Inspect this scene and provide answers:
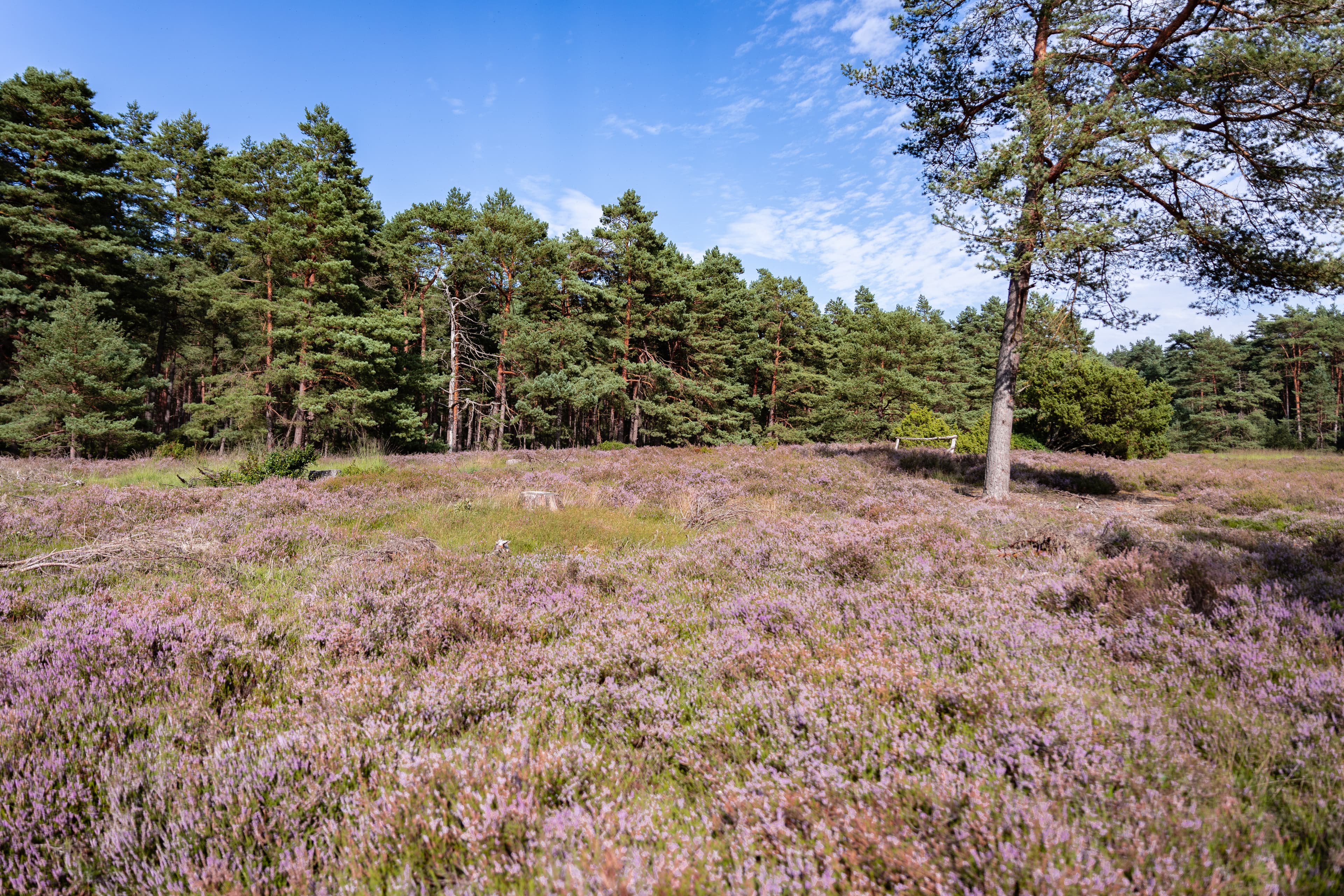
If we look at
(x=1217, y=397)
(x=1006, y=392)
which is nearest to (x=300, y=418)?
(x=1006, y=392)

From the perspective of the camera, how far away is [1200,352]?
53562mm

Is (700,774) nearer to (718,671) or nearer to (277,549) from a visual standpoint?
(718,671)

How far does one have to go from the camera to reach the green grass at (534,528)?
7.13m

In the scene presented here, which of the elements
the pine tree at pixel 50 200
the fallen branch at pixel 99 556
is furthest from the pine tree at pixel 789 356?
the pine tree at pixel 50 200

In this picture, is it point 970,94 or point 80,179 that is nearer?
point 970,94

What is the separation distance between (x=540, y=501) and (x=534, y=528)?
1.68 metres

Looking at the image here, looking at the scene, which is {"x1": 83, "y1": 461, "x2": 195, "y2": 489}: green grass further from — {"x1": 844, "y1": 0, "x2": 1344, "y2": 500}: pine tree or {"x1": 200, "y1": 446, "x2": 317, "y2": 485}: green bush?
{"x1": 844, "y1": 0, "x2": 1344, "y2": 500}: pine tree

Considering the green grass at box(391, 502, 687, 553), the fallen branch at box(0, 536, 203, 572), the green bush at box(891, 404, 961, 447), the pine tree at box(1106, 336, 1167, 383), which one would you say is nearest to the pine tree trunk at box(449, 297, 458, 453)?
the green grass at box(391, 502, 687, 553)

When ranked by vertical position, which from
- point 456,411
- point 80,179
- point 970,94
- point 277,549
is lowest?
point 277,549

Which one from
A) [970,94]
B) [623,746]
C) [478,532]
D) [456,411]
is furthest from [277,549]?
[456,411]

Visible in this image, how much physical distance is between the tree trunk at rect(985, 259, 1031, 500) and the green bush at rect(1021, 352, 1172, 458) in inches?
897

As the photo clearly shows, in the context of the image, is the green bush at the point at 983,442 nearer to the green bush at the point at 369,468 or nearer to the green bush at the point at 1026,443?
the green bush at the point at 1026,443

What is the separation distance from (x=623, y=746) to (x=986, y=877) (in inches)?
59.6

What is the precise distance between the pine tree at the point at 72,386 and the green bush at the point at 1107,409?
44.5 metres
